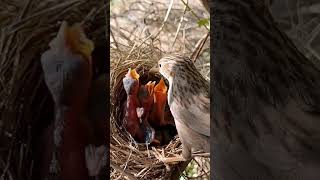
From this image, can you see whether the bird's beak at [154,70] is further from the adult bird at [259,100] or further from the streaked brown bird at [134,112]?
the adult bird at [259,100]

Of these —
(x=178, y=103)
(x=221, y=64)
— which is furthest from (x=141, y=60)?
(x=221, y=64)

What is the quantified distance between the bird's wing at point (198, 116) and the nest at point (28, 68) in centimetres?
46

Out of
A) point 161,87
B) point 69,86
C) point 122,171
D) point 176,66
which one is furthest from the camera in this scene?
point 161,87

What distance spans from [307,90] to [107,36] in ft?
0.68

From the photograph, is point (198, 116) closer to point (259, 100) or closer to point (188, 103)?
point (188, 103)

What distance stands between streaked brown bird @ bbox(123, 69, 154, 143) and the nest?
71cm

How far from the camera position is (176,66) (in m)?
1.07

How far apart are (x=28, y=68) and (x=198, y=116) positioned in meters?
0.50

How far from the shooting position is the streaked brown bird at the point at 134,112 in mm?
1233

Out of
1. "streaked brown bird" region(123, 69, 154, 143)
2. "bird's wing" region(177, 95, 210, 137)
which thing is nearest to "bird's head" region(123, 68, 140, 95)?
"streaked brown bird" region(123, 69, 154, 143)

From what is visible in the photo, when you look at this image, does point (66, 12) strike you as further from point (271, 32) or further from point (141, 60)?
point (141, 60)

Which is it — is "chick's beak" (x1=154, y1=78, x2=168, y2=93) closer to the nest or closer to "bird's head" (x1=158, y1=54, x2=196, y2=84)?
"bird's head" (x1=158, y1=54, x2=196, y2=84)

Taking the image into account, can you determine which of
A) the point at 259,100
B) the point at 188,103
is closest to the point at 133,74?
the point at 188,103

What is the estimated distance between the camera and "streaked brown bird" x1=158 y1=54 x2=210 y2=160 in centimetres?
95
